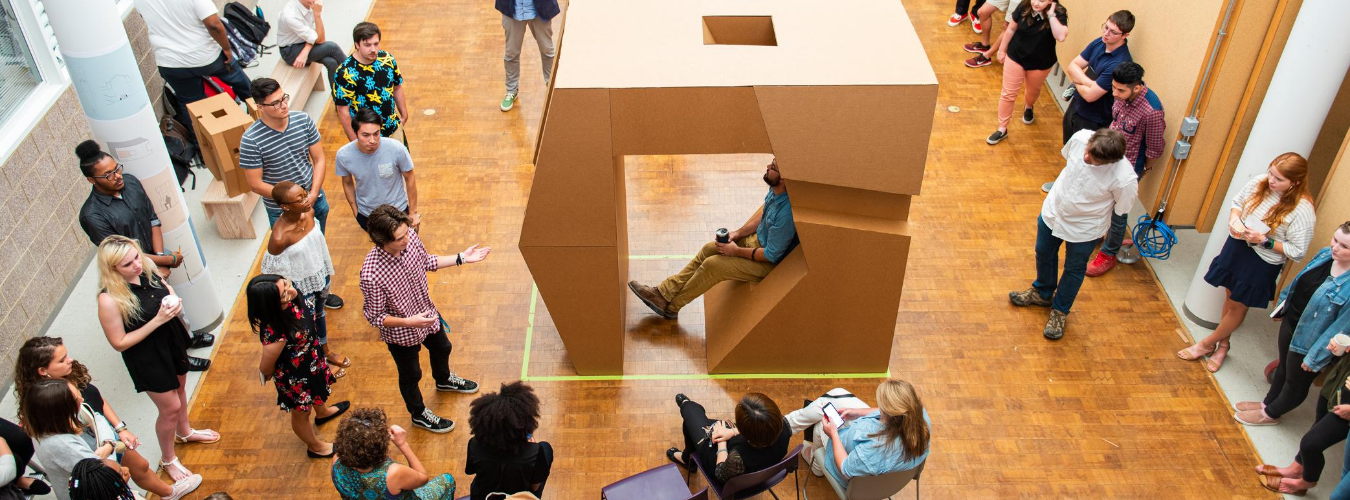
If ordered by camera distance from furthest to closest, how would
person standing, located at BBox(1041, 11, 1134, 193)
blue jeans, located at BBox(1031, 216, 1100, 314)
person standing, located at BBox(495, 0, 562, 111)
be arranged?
person standing, located at BBox(495, 0, 562, 111), person standing, located at BBox(1041, 11, 1134, 193), blue jeans, located at BBox(1031, 216, 1100, 314)

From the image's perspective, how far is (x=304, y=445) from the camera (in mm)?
5465

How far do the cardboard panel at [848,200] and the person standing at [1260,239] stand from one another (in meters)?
2.05

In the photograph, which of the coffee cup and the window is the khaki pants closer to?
the coffee cup

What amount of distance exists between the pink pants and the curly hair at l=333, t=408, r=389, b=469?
20.0 ft

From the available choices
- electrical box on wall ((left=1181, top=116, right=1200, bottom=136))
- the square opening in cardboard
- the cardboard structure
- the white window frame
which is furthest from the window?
electrical box on wall ((left=1181, top=116, right=1200, bottom=136))

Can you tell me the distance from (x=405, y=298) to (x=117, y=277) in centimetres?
134

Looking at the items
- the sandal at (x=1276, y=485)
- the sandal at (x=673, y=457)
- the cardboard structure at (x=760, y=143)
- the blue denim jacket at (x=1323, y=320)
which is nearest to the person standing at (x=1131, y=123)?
the blue denim jacket at (x=1323, y=320)

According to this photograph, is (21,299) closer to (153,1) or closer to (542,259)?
(153,1)

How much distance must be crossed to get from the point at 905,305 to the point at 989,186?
1745 mm

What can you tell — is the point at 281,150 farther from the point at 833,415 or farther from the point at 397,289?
the point at 833,415

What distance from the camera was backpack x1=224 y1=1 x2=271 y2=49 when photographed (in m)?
7.77

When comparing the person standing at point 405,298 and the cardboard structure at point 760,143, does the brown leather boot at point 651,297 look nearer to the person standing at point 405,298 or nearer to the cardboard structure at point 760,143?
the cardboard structure at point 760,143

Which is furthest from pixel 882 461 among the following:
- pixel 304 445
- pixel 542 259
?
pixel 304 445

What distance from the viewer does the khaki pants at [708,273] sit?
19.1ft
